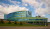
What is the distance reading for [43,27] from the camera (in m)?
2.41

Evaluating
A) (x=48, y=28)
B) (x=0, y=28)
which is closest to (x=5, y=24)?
(x=0, y=28)

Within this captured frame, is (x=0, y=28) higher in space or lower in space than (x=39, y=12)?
lower

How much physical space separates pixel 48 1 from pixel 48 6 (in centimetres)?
10

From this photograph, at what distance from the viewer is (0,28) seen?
2.38 metres

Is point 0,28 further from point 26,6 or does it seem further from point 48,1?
point 48,1

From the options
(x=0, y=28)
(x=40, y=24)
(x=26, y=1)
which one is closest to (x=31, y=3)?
(x=26, y=1)

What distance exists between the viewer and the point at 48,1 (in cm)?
242

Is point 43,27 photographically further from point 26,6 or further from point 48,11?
point 26,6

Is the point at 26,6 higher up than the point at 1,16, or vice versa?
the point at 26,6

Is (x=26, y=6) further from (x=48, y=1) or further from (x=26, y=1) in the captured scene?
(x=48, y=1)

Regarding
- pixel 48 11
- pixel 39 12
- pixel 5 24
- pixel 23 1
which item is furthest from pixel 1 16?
pixel 48 11

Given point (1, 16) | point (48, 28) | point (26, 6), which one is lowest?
point (48, 28)

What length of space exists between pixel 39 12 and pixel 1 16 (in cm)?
79

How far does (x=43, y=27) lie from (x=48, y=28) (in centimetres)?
11
